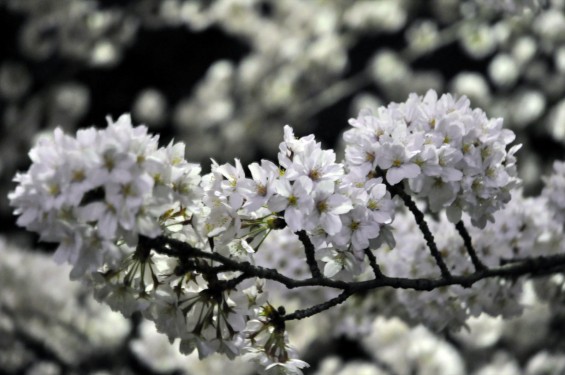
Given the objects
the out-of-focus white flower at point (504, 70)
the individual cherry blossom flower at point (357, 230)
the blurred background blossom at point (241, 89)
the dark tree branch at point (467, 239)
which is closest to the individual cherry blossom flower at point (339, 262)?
the individual cherry blossom flower at point (357, 230)

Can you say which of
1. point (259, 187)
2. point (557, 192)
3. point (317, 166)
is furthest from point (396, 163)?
point (557, 192)

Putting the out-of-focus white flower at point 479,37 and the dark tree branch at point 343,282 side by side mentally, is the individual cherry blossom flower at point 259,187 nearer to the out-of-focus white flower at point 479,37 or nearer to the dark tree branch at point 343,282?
the dark tree branch at point 343,282

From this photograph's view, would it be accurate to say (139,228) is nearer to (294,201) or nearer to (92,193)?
(92,193)

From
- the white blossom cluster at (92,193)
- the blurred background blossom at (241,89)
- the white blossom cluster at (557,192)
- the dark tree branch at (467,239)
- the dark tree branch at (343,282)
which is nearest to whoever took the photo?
the white blossom cluster at (92,193)

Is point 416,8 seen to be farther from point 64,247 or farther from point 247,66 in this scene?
point 64,247

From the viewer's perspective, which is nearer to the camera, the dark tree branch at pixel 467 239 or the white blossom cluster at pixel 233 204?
the white blossom cluster at pixel 233 204

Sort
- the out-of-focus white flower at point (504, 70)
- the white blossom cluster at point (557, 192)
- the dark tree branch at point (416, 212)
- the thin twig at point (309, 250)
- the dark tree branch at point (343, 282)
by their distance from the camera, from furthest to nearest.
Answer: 1. the out-of-focus white flower at point (504, 70)
2. the white blossom cluster at point (557, 192)
3. the dark tree branch at point (416, 212)
4. the thin twig at point (309, 250)
5. the dark tree branch at point (343, 282)
